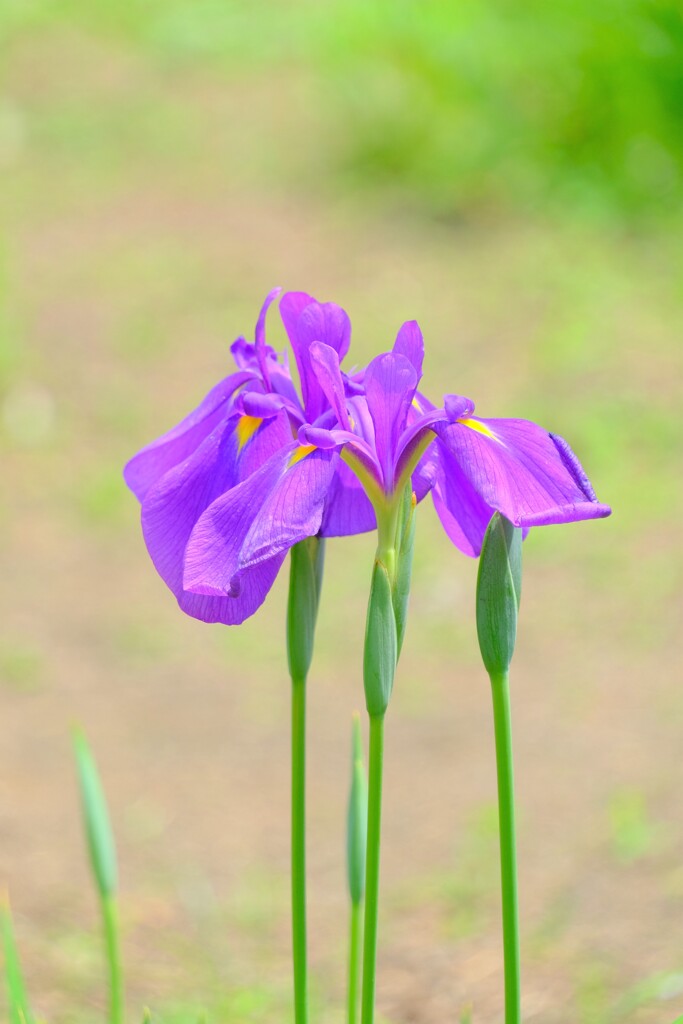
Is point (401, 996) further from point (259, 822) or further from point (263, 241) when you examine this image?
point (263, 241)

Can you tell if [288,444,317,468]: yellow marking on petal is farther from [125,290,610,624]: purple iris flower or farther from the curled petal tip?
the curled petal tip

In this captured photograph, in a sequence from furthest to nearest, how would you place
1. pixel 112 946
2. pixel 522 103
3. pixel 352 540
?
pixel 522 103 < pixel 352 540 < pixel 112 946

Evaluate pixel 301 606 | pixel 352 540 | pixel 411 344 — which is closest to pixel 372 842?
pixel 301 606

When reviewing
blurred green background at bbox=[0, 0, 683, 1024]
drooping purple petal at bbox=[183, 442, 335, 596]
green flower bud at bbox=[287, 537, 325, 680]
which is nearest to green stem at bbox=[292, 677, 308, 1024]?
green flower bud at bbox=[287, 537, 325, 680]

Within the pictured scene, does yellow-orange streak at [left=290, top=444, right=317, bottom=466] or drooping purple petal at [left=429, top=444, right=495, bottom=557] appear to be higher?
yellow-orange streak at [left=290, top=444, right=317, bottom=466]

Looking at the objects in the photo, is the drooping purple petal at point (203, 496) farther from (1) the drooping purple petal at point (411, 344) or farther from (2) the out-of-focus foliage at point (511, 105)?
(2) the out-of-focus foliage at point (511, 105)

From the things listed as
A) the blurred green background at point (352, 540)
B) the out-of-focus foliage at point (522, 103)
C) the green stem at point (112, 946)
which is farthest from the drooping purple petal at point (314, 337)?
the out-of-focus foliage at point (522, 103)

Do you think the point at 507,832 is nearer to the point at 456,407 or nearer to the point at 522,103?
the point at 456,407

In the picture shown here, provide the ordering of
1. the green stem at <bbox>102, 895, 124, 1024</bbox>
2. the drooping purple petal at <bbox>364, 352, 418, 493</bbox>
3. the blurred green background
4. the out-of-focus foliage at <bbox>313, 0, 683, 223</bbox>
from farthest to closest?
1. the out-of-focus foliage at <bbox>313, 0, 683, 223</bbox>
2. the blurred green background
3. the green stem at <bbox>102, 895, 124, 1024</bbox>
4. the drooping purple petal at <bbox>364, 352, 418, 493</bbox>
